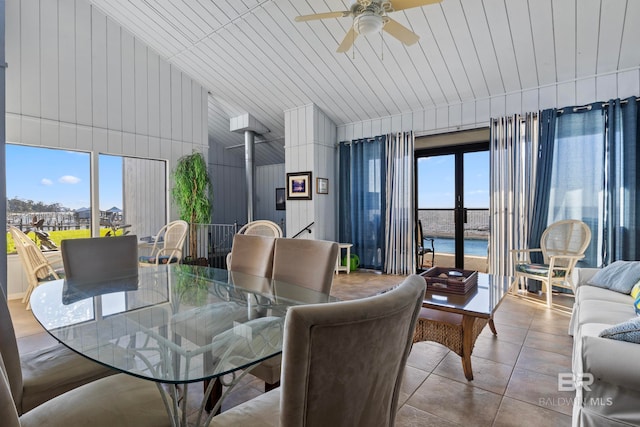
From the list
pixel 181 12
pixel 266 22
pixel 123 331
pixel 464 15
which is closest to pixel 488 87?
pixel 464 15

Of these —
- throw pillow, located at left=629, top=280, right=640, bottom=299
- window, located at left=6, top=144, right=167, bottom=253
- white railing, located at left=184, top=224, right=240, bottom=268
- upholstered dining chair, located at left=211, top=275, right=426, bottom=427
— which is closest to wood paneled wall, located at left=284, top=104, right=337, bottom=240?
white railing, located at left=184, top=224, right=240, bottom=268

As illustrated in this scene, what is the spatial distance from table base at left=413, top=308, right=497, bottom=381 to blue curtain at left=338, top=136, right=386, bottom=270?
3333 mm

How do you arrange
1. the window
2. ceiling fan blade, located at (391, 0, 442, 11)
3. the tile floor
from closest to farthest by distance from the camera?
the tile floor → ceiling fan blade, located at (391, 0, 442, 11) → the window

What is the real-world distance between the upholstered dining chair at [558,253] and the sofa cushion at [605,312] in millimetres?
1299

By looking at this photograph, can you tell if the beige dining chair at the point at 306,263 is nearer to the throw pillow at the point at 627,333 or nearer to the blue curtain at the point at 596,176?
the throw pillow at the point at 627,333

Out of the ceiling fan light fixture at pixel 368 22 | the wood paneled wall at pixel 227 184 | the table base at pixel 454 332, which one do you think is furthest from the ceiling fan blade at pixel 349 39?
the wood paneled wall at pixel 227 184

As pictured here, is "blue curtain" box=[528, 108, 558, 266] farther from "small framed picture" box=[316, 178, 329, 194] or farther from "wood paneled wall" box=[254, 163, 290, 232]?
"wood paneled wall" box=[254, 163, 290, 232]

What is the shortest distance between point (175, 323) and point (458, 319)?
184 centimetres

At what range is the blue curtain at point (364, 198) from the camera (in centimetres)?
565

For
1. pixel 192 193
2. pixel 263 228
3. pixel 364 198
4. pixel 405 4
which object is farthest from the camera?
pixel 364 198

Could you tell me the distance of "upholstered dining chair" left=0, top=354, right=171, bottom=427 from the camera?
1022 mm

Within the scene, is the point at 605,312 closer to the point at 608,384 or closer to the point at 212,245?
the point at 608,384

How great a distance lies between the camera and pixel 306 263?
7.07ft

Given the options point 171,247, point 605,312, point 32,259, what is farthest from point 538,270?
point 32,259
